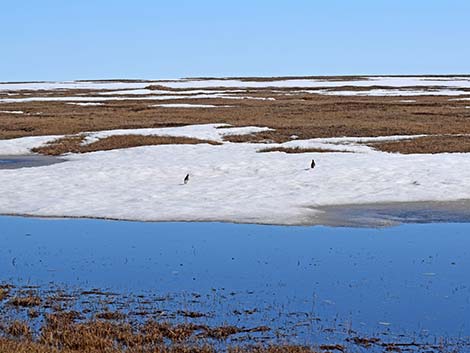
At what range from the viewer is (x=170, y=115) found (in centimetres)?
5634

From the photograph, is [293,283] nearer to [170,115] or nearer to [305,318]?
[305,318]

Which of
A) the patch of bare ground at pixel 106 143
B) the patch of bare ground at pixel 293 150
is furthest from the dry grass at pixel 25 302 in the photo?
the patch of bare ground at pixel 106 143

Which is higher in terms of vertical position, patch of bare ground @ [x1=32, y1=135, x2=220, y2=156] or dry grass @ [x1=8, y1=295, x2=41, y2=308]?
dry grass @ [x1=8, y1=295, x2=41, y2=308]

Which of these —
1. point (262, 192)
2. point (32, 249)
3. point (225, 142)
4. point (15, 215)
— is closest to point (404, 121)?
point (225, 142)

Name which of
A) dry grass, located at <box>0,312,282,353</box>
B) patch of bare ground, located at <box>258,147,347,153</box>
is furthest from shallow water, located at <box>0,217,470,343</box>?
patch of bare ground, located at <box>258,147,347,153</box>

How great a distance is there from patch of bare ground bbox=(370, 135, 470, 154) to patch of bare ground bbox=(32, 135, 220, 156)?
25.9 ft

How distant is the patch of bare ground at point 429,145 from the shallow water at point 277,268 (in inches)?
559

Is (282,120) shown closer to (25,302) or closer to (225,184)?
(225,184)

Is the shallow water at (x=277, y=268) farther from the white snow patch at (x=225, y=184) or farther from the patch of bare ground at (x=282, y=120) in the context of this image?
the patch of bare ground at (x=282, y=120)

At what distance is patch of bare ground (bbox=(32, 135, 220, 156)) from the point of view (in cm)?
3512

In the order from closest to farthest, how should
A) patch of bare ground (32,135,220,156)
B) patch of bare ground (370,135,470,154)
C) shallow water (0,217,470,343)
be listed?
shallow water (0,217,470,343), patch of bare ground (370,135,470,154), patch of bare ground (32,135,220,156)

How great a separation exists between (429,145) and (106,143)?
1449 cm

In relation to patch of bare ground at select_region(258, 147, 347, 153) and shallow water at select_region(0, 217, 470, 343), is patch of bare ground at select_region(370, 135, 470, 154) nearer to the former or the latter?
patch of bare ground at select_region(258, 147, 347, 153)

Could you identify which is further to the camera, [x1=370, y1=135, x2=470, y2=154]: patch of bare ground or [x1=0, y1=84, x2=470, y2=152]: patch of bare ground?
[x1=0, y1=84, x2=470, y2=152]: patch of bare ground
